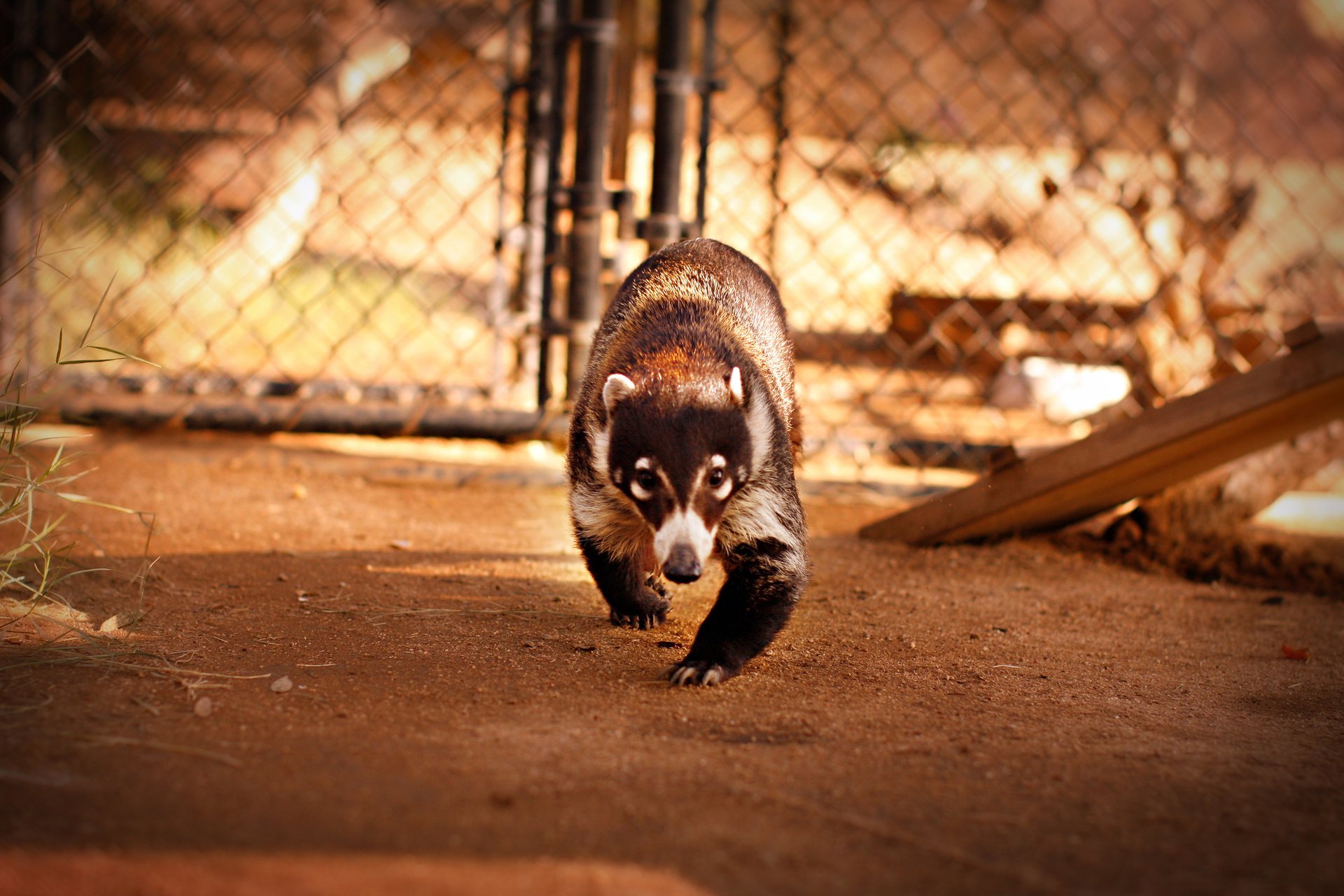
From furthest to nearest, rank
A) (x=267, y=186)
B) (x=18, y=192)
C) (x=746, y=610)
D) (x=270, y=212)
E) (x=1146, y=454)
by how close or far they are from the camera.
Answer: (x=270, y=212)
(x=267, y=186)
(x=18, y=192)
(x=1146, y=454)
(x=746, y=610)

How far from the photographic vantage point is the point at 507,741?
77.3 inches

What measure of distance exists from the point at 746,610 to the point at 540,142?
105 inches

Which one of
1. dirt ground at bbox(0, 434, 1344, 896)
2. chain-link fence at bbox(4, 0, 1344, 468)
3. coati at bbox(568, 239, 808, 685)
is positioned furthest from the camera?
chain-link fence at bbox(4, 0, 1344, 468)

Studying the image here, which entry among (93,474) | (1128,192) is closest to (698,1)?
(1128,192)

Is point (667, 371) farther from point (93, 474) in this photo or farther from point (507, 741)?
point (93, 474)

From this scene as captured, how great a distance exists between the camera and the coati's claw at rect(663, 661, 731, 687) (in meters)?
2.40

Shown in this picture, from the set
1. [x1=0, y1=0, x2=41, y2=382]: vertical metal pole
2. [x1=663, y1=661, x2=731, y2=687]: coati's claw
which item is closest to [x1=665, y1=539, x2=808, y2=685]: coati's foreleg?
[x1=663, y1=661, x2=731, y2=687]: coati's claw

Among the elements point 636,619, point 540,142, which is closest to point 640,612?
point 636,619

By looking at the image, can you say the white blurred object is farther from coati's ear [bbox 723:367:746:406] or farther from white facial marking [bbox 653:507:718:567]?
white facial marking [bbox 653:507:718:567]

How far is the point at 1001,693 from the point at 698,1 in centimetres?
646

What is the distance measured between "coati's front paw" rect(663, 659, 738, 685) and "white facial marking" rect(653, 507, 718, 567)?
0.23 metres

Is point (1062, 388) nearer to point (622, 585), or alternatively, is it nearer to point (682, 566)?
point (622, 585)

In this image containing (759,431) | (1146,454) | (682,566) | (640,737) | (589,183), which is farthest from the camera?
(589,183)

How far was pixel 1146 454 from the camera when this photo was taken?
128 inches
